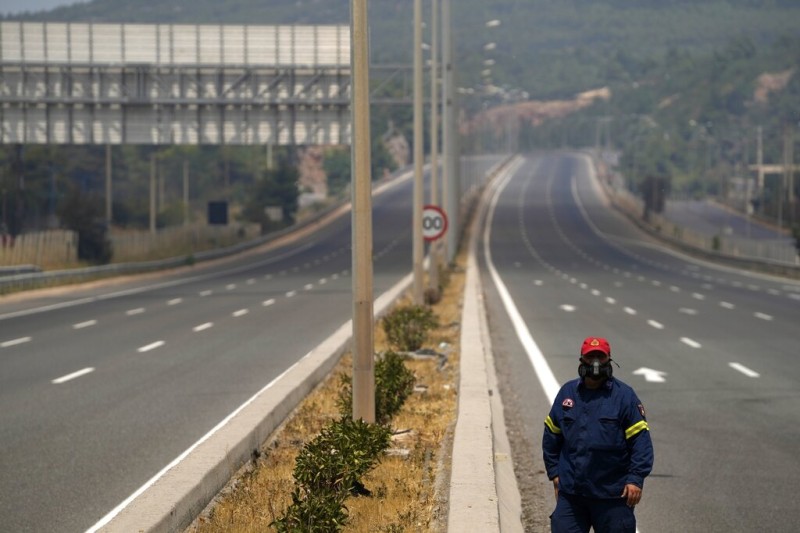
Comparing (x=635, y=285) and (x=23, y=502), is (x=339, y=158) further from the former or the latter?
(x=23, y=502)

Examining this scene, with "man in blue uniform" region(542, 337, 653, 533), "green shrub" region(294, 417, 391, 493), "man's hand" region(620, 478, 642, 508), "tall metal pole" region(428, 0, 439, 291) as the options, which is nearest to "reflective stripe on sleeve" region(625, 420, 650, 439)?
"man in blue uniform" region(542, 337, 653, 533)

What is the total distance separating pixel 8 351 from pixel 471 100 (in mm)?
89914

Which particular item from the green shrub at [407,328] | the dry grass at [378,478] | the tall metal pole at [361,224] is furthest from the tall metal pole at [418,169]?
the tall metal pole at [361,224]

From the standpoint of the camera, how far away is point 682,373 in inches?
916

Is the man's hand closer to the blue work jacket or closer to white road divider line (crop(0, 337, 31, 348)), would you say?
the blue work jacket

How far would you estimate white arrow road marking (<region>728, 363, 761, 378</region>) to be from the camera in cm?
2303

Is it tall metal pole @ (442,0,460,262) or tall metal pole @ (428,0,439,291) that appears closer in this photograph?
tall metal pole @ (428,0,439,291)

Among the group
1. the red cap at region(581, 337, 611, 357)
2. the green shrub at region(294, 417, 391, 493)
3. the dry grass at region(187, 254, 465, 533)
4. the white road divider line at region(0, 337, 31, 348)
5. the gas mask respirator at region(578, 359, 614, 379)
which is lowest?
the white road divider line at region(0, 337, 31, 348)

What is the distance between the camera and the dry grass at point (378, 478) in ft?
32.8

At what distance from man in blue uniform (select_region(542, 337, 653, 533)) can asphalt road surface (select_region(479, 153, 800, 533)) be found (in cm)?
310

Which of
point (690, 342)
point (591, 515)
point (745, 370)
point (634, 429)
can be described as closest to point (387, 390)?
point (591, 515)

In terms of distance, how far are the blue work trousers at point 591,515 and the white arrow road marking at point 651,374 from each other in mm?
14098

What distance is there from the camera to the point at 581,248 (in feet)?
329

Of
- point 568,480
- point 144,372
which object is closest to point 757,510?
point 568,480
